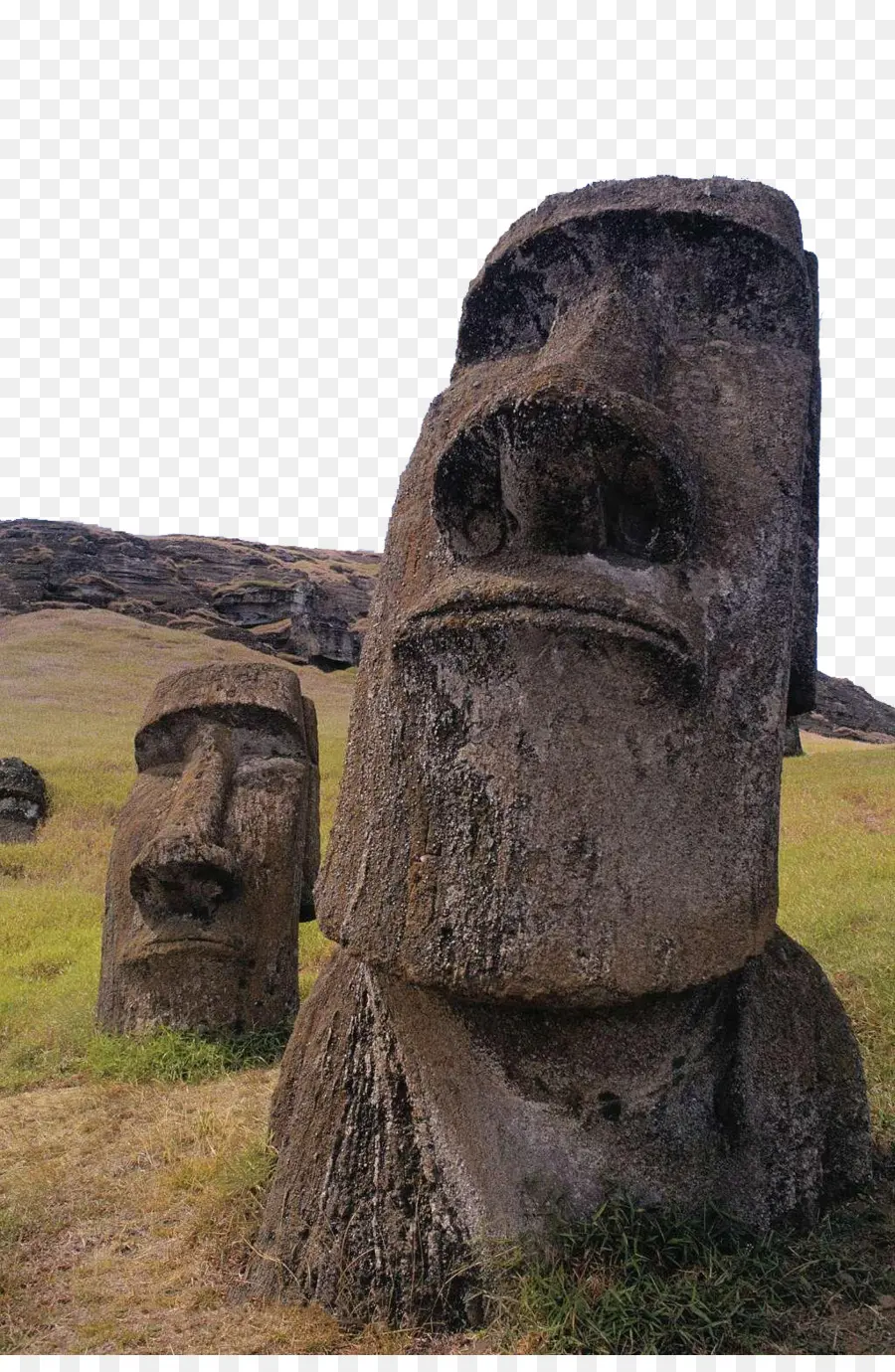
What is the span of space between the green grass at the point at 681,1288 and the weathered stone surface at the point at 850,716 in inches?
1776

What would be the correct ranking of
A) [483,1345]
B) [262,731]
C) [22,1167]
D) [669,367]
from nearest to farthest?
[483,1345]
[669,367]
[22,1167]
[262,731]

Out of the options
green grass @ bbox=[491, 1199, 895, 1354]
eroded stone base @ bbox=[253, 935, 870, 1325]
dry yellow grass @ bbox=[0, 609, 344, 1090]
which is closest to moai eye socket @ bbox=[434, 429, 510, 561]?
eroded stone base @ bbox=[253, 935, 870, 1325]

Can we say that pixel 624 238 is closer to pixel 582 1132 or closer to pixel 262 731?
pixel 582 1132

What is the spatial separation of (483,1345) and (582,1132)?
1.61 feet

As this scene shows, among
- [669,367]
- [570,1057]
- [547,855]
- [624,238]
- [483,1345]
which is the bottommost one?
[483,1345]

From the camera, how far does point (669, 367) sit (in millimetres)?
3070

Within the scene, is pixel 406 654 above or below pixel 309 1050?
above

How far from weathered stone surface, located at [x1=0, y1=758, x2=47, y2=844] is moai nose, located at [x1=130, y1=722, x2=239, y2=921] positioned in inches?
352

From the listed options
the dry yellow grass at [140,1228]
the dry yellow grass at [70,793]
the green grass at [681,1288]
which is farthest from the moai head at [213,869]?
the green grass at [681,1288]

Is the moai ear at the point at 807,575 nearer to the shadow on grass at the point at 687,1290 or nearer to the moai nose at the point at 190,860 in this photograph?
the shadow on grass at the point at 687,1290

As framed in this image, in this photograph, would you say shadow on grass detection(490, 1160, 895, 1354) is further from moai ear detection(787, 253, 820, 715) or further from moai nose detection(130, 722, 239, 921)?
moai nose detection(130, 722, 239, 921)

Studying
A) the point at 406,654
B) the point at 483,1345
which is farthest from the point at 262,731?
the point at 483,1345

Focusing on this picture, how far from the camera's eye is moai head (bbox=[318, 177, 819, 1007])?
8.04ft

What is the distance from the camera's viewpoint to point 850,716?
5369 centimetres
